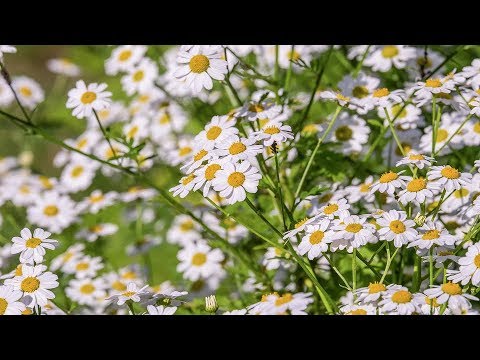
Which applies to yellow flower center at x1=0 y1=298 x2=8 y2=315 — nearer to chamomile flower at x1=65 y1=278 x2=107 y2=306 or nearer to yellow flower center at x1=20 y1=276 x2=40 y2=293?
yellow flower center at x1=20 y1=276 x2=40 y2=293

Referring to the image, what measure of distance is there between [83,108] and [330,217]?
42.8 inches

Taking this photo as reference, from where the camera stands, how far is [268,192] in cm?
246

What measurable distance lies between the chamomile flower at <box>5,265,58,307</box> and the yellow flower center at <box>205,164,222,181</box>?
0.50 meters

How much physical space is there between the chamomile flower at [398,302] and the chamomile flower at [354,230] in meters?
0.14

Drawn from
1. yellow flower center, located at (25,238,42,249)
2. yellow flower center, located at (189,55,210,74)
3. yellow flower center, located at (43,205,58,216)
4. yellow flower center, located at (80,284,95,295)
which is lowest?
yellow flower center, located at (25,238,42,249)

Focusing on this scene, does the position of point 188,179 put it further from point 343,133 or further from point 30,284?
point 343,133

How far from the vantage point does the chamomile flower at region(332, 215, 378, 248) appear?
5.81ft

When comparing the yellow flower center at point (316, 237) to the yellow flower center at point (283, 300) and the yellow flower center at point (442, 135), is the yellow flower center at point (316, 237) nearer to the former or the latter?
the yellow flower center at point (283, 300)

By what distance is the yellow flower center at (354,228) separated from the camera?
5.92ft

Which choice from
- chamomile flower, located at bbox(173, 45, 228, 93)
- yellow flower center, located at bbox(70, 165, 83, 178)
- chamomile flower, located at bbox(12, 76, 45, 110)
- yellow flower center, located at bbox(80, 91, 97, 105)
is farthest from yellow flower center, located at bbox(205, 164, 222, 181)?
chamomile flower, located at bbox(12, 76, 45, 110)

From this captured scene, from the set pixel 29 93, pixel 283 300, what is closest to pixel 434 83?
pixel 283 300

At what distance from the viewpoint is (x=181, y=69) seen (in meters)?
2.21
